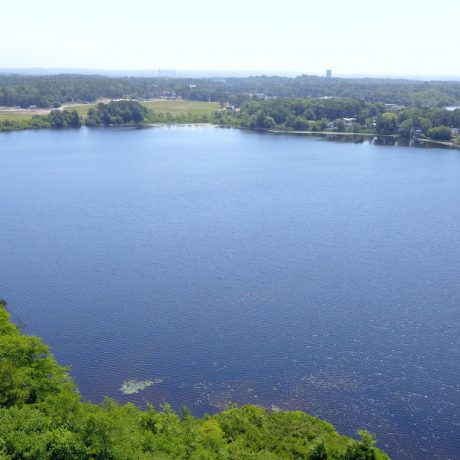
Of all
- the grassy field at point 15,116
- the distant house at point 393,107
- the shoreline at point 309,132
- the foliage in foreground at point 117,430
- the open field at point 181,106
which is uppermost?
the foliage in foreground at point 117,430

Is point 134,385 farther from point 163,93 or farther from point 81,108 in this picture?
point 163,93

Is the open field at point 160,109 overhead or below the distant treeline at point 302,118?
below

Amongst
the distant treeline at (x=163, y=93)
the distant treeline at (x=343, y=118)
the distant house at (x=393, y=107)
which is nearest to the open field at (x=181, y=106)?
the distant treeline at (x=163, y=93)

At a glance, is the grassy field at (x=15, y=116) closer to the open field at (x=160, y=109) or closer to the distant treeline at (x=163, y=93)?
the open field at (x=160, y=109)

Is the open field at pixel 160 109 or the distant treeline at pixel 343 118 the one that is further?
the open field at pixel 160 109

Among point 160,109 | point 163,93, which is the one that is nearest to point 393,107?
point 160,109
